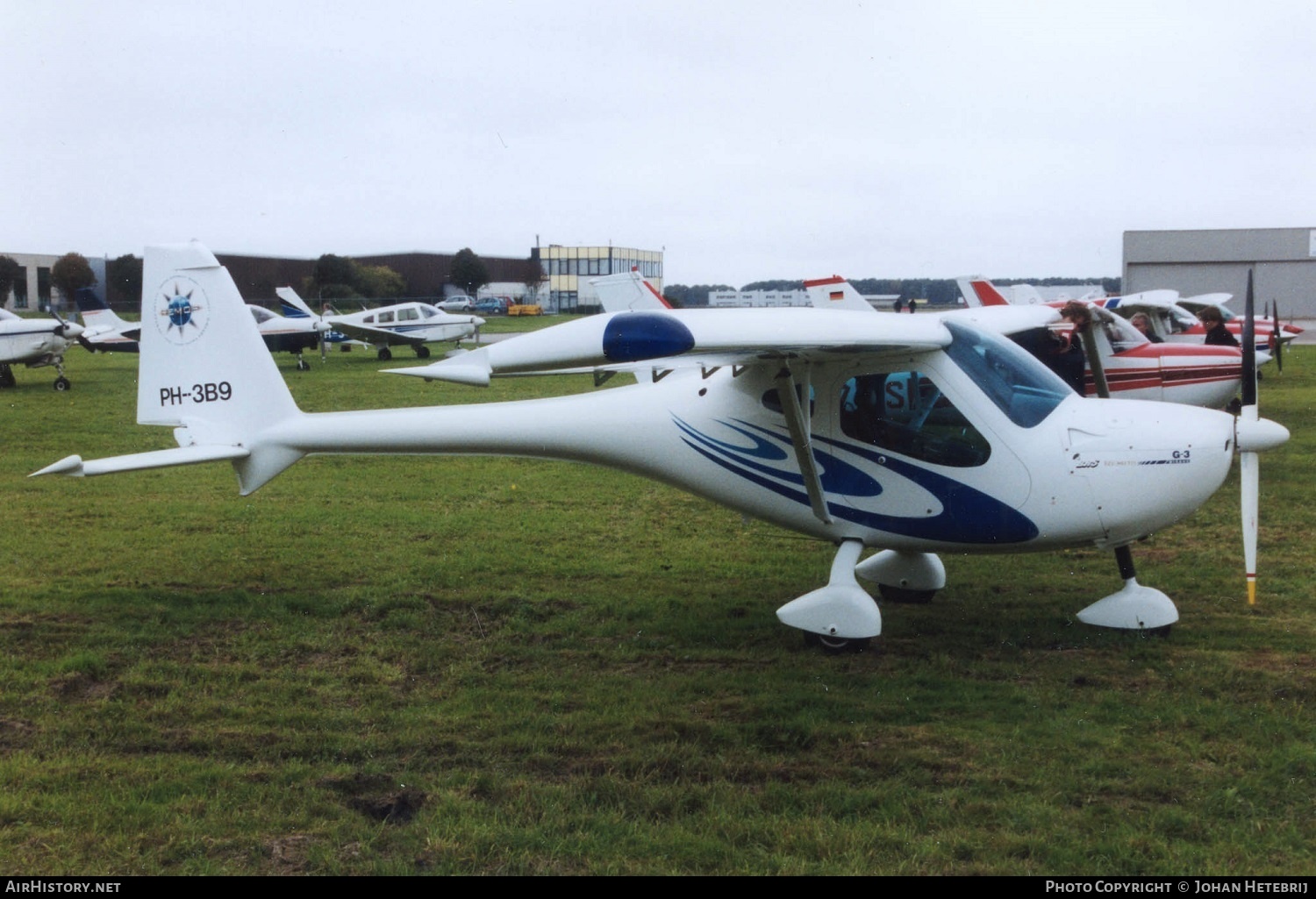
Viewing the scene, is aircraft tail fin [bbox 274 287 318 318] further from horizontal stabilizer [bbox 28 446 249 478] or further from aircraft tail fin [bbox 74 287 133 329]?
horizontal stabilizer [bbox 28 446 249 478]

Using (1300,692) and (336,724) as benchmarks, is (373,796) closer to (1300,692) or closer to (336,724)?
(336,724)

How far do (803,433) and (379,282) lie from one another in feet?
166

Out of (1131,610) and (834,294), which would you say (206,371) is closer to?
(1131,610)

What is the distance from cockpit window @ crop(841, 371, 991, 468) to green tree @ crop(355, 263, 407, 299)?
4858 cm

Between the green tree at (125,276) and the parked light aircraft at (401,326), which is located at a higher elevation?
the green tree at (125,276)

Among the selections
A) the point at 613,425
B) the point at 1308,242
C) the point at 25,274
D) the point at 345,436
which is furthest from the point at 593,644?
the point at 1308,242

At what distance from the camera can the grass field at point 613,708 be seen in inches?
167

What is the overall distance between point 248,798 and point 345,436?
3.17m

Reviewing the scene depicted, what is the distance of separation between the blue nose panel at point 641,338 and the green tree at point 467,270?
61.4 m

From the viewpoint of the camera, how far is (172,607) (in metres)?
7.56

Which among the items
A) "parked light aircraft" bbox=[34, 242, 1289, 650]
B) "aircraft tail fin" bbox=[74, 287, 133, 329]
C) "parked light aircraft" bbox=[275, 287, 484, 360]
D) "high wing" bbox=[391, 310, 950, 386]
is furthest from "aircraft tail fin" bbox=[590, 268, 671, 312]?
"aircraft tail fin" bbox=[74, 287, 133, 329]

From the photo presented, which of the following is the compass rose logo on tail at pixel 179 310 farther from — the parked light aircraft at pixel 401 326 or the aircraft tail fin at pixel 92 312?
the aircraft tail fin at pixel 92 312

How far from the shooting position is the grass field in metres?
4.25

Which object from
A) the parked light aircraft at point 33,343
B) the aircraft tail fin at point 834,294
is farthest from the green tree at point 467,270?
the aircraft tail fin at point 834,294
